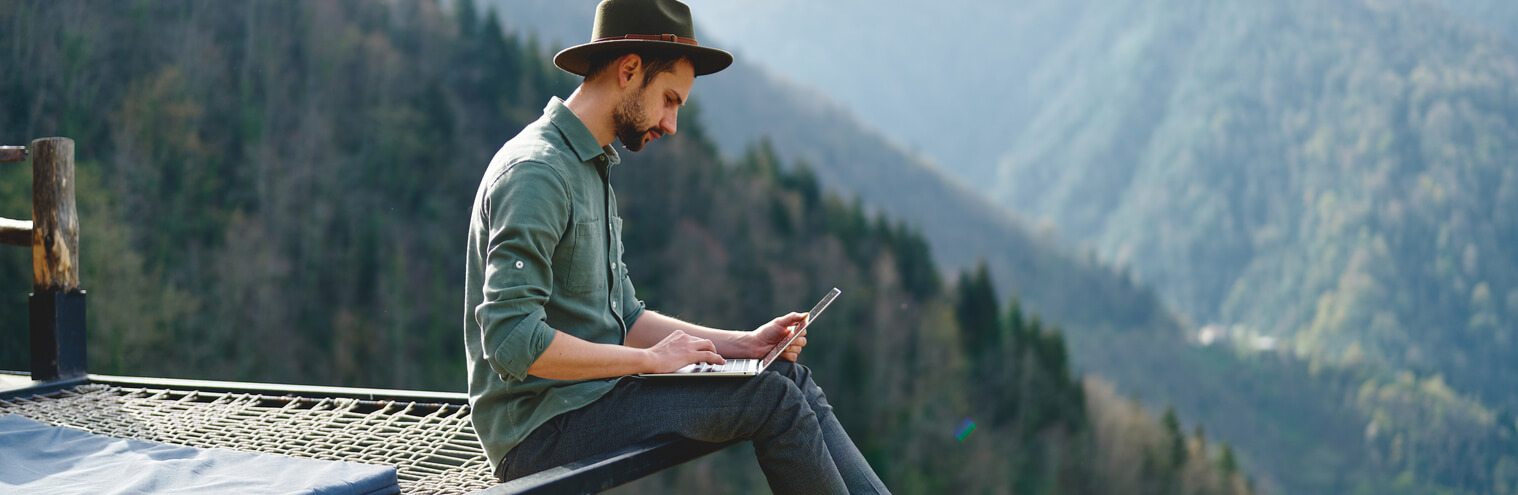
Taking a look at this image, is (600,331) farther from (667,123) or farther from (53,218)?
(53,218)

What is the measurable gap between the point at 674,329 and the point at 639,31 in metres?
0.77

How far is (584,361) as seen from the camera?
228 centimetres

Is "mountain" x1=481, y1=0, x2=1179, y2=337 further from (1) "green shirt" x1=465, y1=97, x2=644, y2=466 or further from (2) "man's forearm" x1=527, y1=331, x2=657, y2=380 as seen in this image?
(2) "man's forearm" x1=527, y1=331, x2=657, y2=380

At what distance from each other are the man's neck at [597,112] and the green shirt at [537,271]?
0.13ft

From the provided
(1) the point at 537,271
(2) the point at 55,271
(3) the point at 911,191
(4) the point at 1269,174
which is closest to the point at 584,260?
(1) the point at 537,271

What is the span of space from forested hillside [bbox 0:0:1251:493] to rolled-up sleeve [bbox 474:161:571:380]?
27914 millimetres

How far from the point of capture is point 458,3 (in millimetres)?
49375

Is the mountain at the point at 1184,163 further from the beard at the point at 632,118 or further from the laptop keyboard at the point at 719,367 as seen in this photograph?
the beard at the point at 632,118

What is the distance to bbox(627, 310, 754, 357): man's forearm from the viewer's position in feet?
9.18

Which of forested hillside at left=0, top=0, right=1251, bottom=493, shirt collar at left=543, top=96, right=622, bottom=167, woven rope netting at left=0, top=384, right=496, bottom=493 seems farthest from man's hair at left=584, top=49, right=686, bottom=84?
forested hillside at left=0, top=0, right=1251, bottom=493

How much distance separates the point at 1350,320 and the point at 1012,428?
268ft

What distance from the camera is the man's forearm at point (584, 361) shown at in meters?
2.23

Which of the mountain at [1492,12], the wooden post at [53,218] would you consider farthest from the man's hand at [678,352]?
the mountain at [1492,12]

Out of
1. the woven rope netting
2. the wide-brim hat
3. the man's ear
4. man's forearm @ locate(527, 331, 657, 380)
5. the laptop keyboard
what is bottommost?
the woven rope netting
